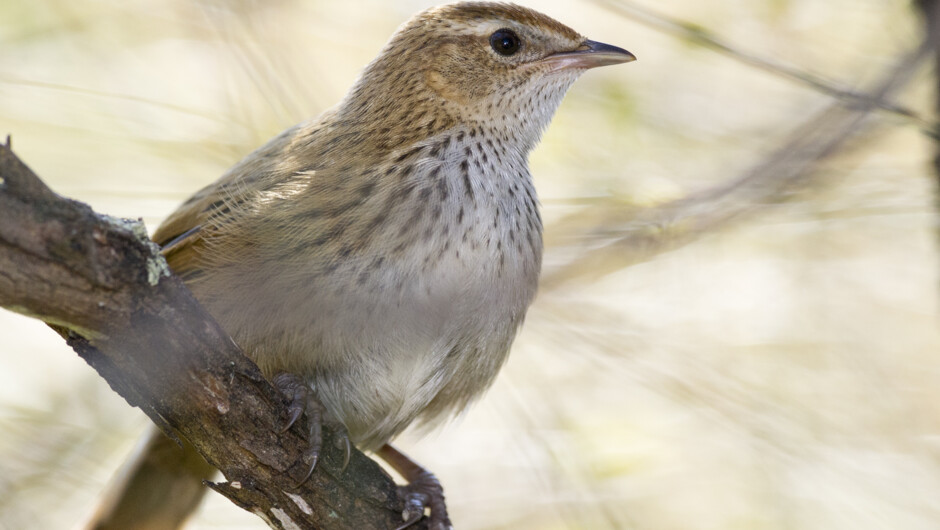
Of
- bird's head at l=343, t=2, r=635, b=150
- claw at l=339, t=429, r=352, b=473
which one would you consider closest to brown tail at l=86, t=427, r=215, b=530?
claw at l=339, t=429, r=352, b=473

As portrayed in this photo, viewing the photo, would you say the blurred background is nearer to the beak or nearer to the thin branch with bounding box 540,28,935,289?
the thin branch with bounding box 540,28,935,289

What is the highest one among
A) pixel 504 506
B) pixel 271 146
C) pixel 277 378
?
pixel 271 146

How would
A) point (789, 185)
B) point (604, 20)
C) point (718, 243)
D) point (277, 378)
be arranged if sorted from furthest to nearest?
point (604, 20)
point (718, 243)
point (789, 185)
point (277, 378)

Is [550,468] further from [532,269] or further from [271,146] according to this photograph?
[271,146]

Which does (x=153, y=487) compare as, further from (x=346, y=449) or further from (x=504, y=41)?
(x=504, y=41)

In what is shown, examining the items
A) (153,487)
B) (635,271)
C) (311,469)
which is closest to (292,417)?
(311,469)

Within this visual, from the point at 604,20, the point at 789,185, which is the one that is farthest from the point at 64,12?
the point at 789,185
